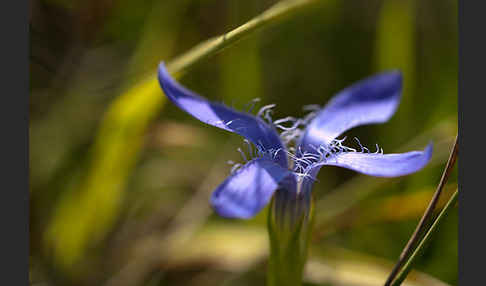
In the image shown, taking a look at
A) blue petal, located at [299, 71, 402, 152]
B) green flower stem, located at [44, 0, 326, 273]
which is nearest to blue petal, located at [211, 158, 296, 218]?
blue petal, located at [299, 71, 402, 152]

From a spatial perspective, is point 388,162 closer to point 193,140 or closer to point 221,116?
point 221,116

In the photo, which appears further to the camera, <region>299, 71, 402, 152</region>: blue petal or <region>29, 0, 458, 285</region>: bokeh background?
<region>29, 0, 458, 285</region>: bokeh background

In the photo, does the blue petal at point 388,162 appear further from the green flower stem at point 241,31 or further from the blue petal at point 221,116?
the green flower stem at point 241,31

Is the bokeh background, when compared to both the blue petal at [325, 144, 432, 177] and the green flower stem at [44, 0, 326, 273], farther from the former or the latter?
the blue petal at [325, 144, 432, 177]

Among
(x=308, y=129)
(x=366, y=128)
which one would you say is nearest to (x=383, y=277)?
(x=308, y=129)

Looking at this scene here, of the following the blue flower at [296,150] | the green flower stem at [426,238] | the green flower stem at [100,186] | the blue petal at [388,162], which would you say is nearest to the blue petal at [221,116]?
the blue flower at [296,150]

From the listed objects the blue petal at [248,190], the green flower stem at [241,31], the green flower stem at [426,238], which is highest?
the green flower stem at [241,31]
